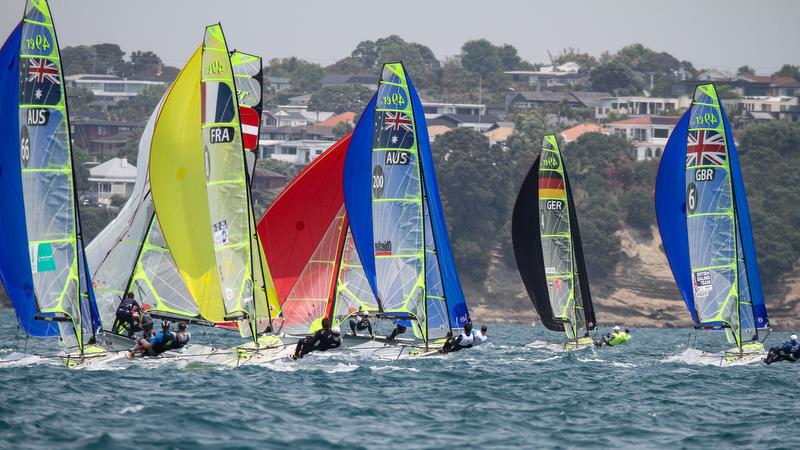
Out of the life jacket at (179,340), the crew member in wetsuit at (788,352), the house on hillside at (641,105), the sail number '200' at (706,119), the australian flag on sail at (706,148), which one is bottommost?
the crew member in wetsuit at (788,352)

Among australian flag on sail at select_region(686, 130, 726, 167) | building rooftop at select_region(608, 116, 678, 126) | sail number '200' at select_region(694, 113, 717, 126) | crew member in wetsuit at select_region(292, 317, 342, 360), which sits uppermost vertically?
building rooftop at select_region(608, 116, 678, 126)

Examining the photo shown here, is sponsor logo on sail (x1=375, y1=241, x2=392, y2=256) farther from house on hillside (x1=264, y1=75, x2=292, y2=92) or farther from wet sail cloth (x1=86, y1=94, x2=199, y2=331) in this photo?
house on hillside (x1=264, y1=75, x2=292, y2=92)

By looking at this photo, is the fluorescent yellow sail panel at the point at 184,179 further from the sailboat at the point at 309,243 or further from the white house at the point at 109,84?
the white house at the point at 109,84

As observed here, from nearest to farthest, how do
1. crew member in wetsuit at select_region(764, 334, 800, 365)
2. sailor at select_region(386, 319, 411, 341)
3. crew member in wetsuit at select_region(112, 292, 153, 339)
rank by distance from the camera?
crew member in wetsuit at select_region(112, 292, 153, 339) < crew member in wetsuit at select_region(764, 334, 800, 365) < sailor at select_region(386, 319, 411, 341)

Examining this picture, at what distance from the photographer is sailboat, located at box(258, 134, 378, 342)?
36.8 meters

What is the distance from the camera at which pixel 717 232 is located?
3669 centimetres

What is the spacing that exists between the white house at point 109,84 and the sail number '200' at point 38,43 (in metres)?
150

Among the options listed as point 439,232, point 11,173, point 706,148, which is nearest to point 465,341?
point 439,232

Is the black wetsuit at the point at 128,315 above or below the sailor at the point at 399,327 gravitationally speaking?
above

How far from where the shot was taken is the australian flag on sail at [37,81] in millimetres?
27000

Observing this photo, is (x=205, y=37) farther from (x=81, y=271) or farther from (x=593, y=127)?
(x=593, y=127)

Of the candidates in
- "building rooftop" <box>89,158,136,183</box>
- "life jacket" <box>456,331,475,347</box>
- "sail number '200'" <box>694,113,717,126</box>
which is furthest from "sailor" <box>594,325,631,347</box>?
"building rooftop" <box>89,158,136,183</box>

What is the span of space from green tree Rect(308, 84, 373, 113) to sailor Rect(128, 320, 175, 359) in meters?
136

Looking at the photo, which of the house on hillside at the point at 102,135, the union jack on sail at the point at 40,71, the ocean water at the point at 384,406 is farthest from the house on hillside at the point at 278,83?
the union jack on sail at the point at 40,71
